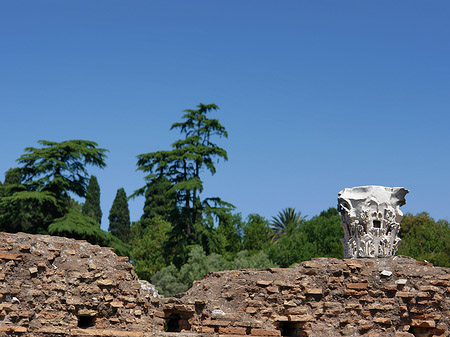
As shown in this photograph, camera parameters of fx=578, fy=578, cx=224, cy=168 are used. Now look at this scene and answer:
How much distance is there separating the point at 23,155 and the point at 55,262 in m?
15.9

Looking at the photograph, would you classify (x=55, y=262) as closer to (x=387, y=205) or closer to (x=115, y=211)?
(x=387, y=205)

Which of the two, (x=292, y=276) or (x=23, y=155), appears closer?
(x=292, y=276)

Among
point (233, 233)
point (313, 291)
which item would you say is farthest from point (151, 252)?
point (313, 291)

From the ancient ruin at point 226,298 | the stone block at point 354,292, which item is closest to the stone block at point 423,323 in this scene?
the ancient ruin at point 226,298

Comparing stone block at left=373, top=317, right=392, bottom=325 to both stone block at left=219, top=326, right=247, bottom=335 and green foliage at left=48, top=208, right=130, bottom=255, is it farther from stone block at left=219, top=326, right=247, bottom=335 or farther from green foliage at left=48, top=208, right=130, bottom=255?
green foliage at left=48, top=208, right=130, bottom=255

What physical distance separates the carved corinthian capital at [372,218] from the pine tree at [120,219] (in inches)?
1292

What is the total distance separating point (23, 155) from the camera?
80.1 feet

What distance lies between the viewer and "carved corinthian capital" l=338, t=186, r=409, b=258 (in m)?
11.9

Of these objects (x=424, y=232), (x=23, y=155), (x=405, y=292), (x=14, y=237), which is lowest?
(x=405, y=292)

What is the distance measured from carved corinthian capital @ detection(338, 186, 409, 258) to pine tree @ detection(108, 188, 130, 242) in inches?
1292

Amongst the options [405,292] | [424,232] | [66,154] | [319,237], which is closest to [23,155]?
[66,154]

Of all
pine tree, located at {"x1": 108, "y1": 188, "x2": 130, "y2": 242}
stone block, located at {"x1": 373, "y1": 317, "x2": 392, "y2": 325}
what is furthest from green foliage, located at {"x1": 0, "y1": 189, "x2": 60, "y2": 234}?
pine tree, located at {"x1": 108, "y1": 188, "x2": 130, "y2": 242}

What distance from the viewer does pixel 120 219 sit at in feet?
144

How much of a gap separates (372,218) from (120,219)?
34.0m
